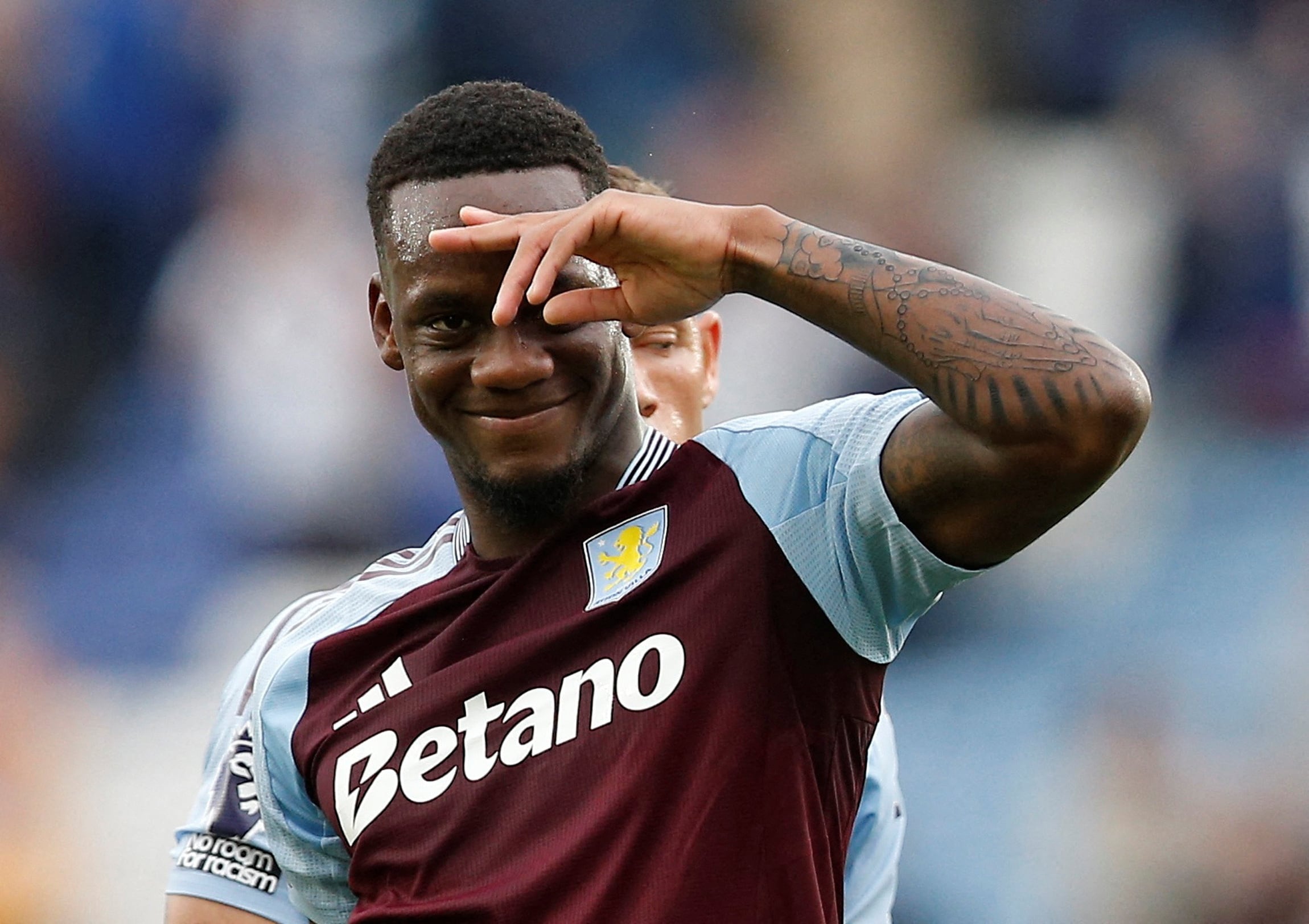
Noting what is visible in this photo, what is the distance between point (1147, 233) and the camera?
15.6 feet

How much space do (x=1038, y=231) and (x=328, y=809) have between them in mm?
3419

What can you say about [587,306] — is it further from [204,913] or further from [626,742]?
[204,913]

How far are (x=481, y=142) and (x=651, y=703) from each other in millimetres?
779

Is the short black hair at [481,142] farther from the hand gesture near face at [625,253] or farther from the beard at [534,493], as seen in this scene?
the beard at [534,493]

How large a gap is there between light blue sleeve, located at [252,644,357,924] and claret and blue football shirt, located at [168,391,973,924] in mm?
15

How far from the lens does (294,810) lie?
2.16 metres

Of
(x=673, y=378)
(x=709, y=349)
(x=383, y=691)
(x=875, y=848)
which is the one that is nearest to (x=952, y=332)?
(x=383, y=691)

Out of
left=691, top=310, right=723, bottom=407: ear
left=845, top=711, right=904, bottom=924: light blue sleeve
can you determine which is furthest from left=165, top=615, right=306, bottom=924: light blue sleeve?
left=691, top=310, right=723, bottom=407: ear

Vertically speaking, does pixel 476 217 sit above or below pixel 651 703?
above

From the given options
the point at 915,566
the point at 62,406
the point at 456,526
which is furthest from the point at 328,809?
the point at 62,406

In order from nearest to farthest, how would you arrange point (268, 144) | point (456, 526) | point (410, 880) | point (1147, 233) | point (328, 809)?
point (410, 880), point (328, 809), point (456, 526), point (1147, 233), point (268, 144)

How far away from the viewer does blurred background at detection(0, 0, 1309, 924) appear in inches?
171

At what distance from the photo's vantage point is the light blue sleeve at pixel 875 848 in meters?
2.89

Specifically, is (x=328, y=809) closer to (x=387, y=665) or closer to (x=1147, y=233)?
(x=387, y=665)
